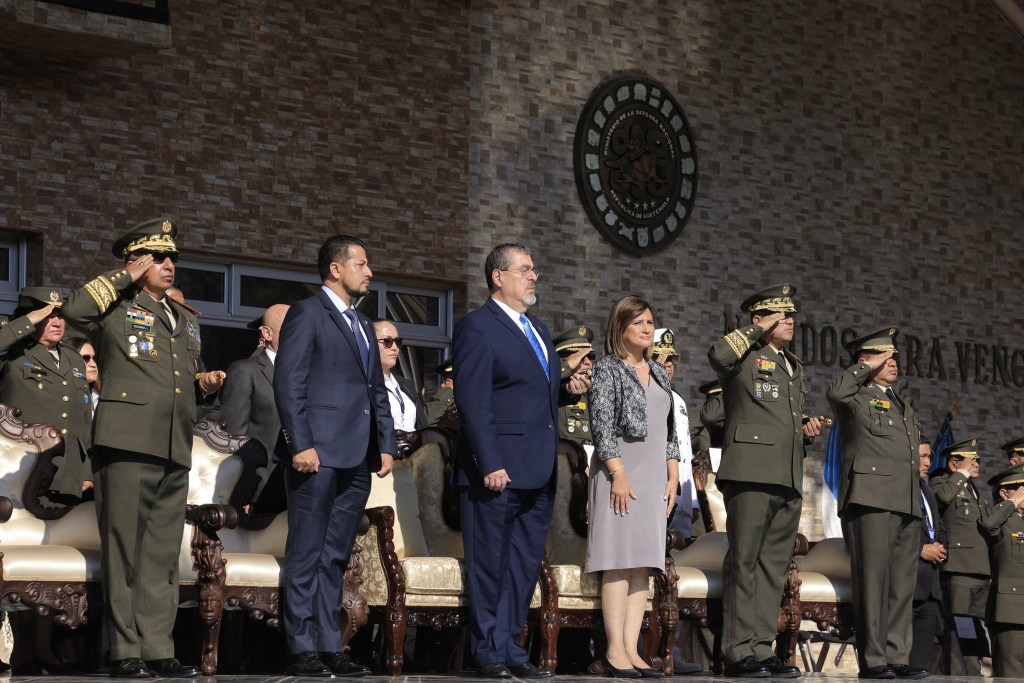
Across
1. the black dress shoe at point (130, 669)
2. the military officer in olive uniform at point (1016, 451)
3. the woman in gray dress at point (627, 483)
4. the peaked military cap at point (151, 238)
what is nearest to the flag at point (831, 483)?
the military officer in olive uniform at point (1016, 451)

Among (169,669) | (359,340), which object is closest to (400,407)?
(359,340)

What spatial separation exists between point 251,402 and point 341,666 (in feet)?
7.17

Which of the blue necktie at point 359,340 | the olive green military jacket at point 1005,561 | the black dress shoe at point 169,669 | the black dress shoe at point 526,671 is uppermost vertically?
the blue necktie at point 359,340

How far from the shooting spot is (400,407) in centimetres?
807

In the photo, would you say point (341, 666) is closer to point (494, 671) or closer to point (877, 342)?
point (494, 671)

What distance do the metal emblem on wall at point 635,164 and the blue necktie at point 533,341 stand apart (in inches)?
216

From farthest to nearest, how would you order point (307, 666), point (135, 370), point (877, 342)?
point (877, 342)
point (135, 370)
point (307, 666)

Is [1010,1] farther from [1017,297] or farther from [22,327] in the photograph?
[22,327]

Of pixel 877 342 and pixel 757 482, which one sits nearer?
pixel 757 482

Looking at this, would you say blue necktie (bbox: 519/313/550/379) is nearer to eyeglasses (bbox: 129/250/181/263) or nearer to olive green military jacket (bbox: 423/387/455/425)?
eyeglasses (bbox: 129/250/181/263)

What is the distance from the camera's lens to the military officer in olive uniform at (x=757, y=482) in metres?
6.32

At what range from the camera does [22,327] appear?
6.64 meters

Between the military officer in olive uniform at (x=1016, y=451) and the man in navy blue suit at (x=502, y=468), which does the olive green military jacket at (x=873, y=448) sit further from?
the military officer in olive uniform at (x=1016, y=451)

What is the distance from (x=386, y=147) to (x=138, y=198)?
181 cm
